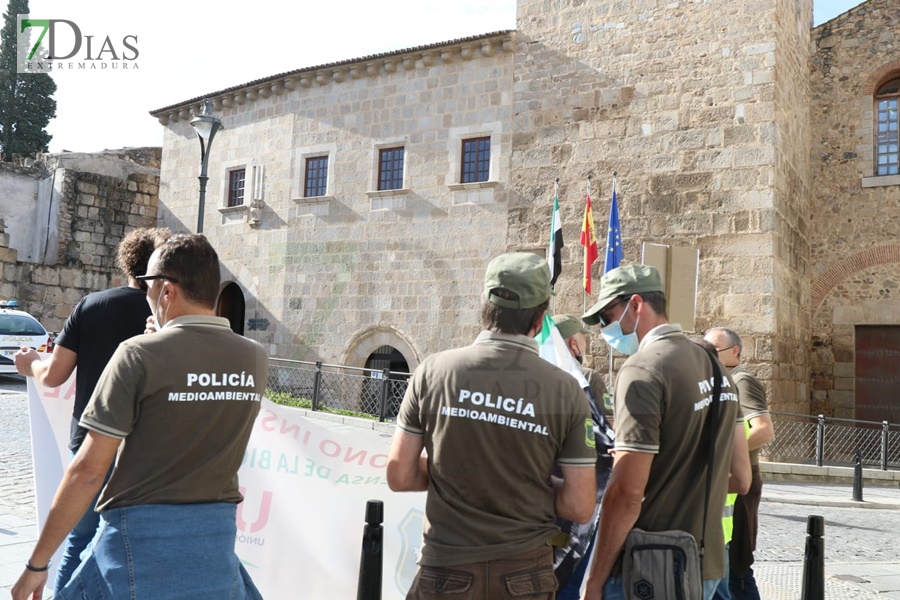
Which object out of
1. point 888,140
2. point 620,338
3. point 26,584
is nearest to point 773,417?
point 888,140

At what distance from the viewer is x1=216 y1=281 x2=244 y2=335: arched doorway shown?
20.2 metres

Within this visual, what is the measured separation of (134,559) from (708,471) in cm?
191

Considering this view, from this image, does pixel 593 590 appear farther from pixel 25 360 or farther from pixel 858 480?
pixel 858 480

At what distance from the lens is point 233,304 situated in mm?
20531

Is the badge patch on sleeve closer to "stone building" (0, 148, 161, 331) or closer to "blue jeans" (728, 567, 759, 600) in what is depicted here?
"blue jeans" (728, 567, 759, 600)

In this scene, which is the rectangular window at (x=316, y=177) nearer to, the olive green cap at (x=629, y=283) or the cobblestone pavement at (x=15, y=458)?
the cobblestone pavement at (x=15, y=458)

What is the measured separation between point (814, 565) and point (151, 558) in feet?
10.6

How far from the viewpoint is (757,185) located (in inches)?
541

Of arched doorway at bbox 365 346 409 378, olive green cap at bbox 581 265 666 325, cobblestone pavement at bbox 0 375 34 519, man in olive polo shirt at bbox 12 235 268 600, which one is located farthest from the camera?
arched doorway at bbox 365 346 409 378

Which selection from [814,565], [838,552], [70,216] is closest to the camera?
[814,565]

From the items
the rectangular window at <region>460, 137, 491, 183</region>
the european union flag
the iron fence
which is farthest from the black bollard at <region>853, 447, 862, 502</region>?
the rectangular window at <region>460, 137, 491, 183</region>

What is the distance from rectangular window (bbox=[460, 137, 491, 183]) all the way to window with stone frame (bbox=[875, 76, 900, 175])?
24.9ft

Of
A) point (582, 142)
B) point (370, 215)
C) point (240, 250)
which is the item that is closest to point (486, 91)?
point (582, 142)

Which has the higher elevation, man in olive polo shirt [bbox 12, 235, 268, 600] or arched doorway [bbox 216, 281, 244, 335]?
arched doorway [bbox 216, 281, 244, 335]
